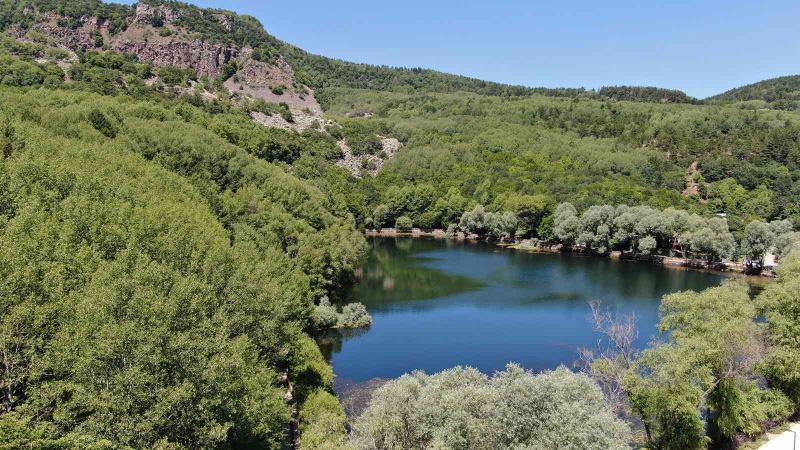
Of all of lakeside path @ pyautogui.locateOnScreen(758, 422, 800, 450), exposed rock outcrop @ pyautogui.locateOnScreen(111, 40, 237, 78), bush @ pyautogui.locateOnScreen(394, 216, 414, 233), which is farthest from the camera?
exposed rock outcrop @ pyautogui.locateOnScreen(111, 40, 237, 78)

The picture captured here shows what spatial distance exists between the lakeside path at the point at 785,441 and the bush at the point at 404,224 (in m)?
92.5

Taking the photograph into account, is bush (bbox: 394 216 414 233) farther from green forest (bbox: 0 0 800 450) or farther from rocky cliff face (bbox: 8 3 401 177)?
green forest (bbox: 0 0 800 450)

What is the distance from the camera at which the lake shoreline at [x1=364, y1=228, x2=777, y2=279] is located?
2990 inches

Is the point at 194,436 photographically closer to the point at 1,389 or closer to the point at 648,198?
the point at 1,389

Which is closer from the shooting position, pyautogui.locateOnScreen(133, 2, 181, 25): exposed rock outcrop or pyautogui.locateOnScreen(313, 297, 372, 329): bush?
pyautogui.locateOnScreen(313, 297, 372, 329): bush

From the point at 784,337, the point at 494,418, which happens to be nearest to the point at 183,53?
the point at 784,337

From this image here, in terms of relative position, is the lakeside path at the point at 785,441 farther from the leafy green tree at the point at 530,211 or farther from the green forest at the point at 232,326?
the leafy green tree at the point at 530,211

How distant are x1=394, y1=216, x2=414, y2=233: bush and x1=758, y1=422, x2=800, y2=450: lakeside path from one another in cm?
9247

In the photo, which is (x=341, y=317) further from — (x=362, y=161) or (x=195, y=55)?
(x=195, y=55)

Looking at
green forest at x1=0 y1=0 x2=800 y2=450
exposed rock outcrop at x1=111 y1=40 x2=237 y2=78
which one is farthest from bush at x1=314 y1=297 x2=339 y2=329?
exposed rock outcrop at x1=111 y1=40 x2=237 y2=78

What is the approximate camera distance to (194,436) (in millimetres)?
17859

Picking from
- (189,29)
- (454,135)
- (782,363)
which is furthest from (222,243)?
(189,29)

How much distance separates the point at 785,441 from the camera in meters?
26.1

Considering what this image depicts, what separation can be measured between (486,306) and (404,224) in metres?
61.3
